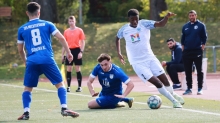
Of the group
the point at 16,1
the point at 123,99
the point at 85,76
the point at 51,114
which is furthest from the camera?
the point at 16,1

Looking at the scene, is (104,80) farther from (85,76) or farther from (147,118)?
(85,76)

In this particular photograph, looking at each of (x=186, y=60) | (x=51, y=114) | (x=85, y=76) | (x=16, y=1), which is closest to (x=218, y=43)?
(x=85, y=76)

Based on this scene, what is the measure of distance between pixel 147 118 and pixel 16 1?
34316 millimetres

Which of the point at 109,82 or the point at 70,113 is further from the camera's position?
the point at 109,82

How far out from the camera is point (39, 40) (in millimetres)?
10773

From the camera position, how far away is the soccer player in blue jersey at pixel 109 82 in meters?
12.3

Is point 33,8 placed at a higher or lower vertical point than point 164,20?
higher

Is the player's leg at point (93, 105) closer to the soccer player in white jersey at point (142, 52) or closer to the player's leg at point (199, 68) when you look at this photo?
the soccer player in white jersey at point (142, 52)

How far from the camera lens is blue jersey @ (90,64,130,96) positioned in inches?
491

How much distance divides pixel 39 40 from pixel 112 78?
7.34 feet

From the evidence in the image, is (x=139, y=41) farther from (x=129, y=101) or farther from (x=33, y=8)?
(x=33, y=8)

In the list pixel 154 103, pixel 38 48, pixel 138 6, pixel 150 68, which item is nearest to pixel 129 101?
pixel 154 103

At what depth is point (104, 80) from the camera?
12609 millimetres

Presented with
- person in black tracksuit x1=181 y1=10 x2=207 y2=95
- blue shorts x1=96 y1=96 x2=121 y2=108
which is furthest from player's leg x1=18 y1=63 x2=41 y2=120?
person in black tracksuit x1=181 y1=10 x2=207 y2=95
